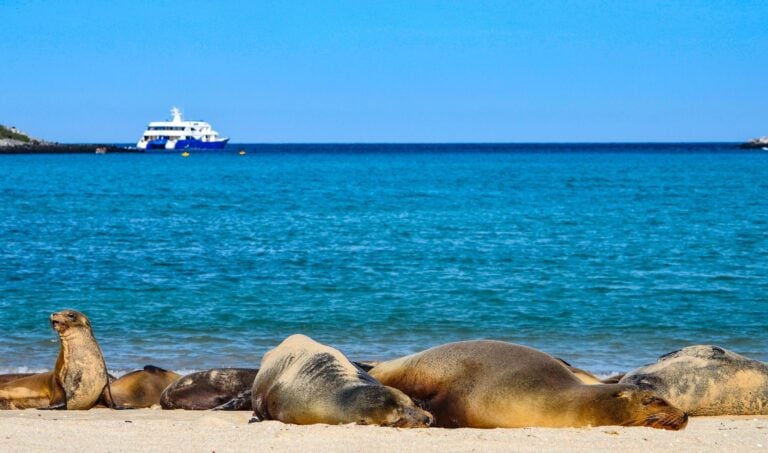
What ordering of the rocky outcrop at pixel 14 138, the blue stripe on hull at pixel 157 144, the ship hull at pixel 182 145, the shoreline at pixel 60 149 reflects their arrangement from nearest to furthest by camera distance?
the shoreline at pixel 60 149
the rocky outcrop at pixel 14 138
the ship hull at pixel 182 145
the blue stripe on hull at pixel 157 144

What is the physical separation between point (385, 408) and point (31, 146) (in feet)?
448

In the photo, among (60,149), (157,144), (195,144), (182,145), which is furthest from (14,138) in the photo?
(195,144)

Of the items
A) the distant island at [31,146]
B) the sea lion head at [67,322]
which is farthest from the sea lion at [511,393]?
the distant island at [31,146]

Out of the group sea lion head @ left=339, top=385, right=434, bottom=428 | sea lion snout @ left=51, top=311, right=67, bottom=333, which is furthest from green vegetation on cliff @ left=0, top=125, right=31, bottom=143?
sea lion head @ left=339, top=385, right=434, bottom=428

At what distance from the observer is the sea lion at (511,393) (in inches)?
295

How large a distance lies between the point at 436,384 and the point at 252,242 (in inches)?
812

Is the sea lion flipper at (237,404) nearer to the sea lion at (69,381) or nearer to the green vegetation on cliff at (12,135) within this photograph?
the sea lion at (69,381)

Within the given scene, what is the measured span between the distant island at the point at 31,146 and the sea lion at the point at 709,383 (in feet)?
419

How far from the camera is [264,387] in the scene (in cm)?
856

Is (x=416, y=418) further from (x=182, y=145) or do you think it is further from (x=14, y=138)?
(x=14, y=138)

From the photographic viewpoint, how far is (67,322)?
1015cm

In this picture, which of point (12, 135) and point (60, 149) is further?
point (60, 149)

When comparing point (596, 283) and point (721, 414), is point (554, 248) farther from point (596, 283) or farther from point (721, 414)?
point (721, 414)

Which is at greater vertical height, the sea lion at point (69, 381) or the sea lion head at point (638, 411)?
the sea lion head at point (638, 411)
